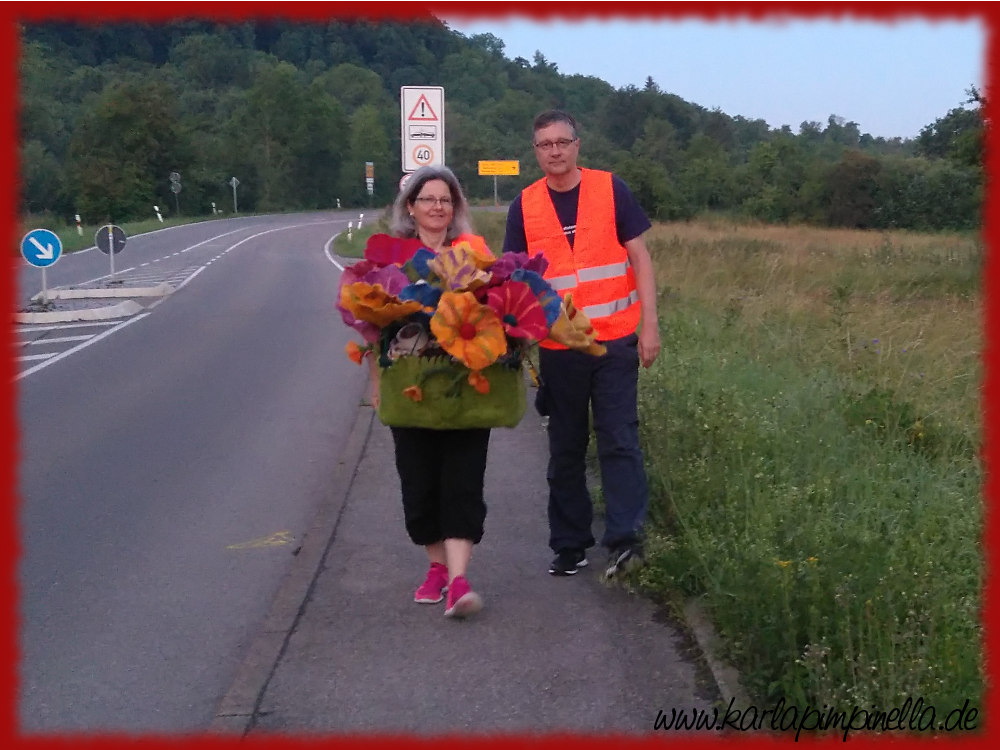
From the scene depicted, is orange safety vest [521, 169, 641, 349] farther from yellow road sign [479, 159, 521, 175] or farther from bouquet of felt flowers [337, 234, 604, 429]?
yellow road sign [479, 159, 521, 175]

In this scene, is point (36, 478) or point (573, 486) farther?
point (36, 478)

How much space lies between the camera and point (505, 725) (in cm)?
384

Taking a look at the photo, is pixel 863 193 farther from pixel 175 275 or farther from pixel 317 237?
pixel 175 275

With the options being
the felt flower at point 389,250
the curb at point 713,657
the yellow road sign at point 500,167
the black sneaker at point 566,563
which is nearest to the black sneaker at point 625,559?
the black sneaker at point 566,563

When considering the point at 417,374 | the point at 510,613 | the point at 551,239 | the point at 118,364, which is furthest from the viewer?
the point at 118,364

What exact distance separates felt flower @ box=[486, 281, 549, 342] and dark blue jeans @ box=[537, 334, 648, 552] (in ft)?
2.53

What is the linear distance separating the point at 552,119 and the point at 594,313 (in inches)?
34.6

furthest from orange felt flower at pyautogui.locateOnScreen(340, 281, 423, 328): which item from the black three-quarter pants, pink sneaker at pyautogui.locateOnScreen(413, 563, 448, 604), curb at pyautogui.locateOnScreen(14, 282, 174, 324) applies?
curb at pyautogui.locateOnScreen(14, 282, 174, 324)

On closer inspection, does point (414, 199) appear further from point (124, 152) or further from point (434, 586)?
point (124, 152)

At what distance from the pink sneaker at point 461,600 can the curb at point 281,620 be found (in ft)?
2.15

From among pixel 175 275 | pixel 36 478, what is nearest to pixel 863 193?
pixel 175 275

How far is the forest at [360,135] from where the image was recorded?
52.5ft

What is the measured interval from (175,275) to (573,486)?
84.5 ft

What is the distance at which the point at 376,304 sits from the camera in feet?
14.8
